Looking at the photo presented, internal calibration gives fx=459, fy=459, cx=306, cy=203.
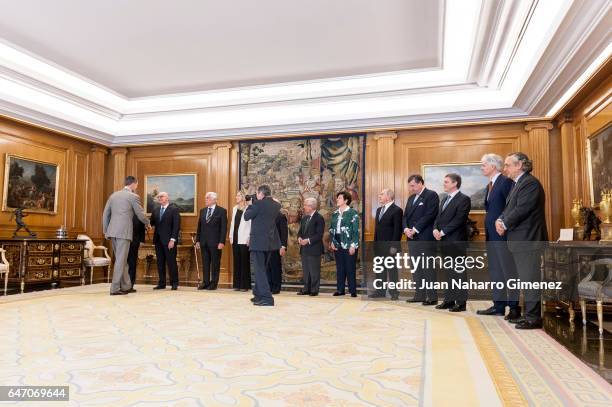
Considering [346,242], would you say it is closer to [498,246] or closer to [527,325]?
[498,246]

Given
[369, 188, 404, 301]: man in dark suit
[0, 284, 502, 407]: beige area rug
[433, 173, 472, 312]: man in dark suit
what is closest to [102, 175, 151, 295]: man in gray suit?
[0, 284, 502, 407]: beige area rug

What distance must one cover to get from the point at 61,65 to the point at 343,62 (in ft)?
14.5

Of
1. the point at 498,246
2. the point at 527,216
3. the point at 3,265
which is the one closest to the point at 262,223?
the point at 498,246

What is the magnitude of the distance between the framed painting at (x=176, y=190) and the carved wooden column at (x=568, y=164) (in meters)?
6.90

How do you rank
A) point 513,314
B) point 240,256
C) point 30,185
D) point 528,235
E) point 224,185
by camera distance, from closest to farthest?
point 528,235
point 513,314
point 240,256
point 30,185
point 224,185

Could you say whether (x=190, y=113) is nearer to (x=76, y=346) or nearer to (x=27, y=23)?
(x=27, y=23)

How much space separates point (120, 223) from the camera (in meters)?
6.73

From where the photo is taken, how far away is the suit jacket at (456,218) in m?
5.45

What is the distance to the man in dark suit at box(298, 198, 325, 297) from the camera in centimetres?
695

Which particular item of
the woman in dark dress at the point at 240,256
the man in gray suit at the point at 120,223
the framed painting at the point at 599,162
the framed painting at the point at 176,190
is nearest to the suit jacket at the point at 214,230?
the woman in dark dress at the point at 240,256

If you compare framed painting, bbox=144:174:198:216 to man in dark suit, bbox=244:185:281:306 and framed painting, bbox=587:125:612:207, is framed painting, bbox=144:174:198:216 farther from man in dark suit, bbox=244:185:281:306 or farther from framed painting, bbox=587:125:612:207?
framed painting, bbox=587:125:612:207

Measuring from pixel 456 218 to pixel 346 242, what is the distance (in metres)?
1.84

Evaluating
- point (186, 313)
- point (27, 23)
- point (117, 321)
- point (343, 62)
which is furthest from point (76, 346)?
point (343, 62)

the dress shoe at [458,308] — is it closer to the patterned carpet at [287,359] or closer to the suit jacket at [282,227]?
the patterned carpet at [287,359]
